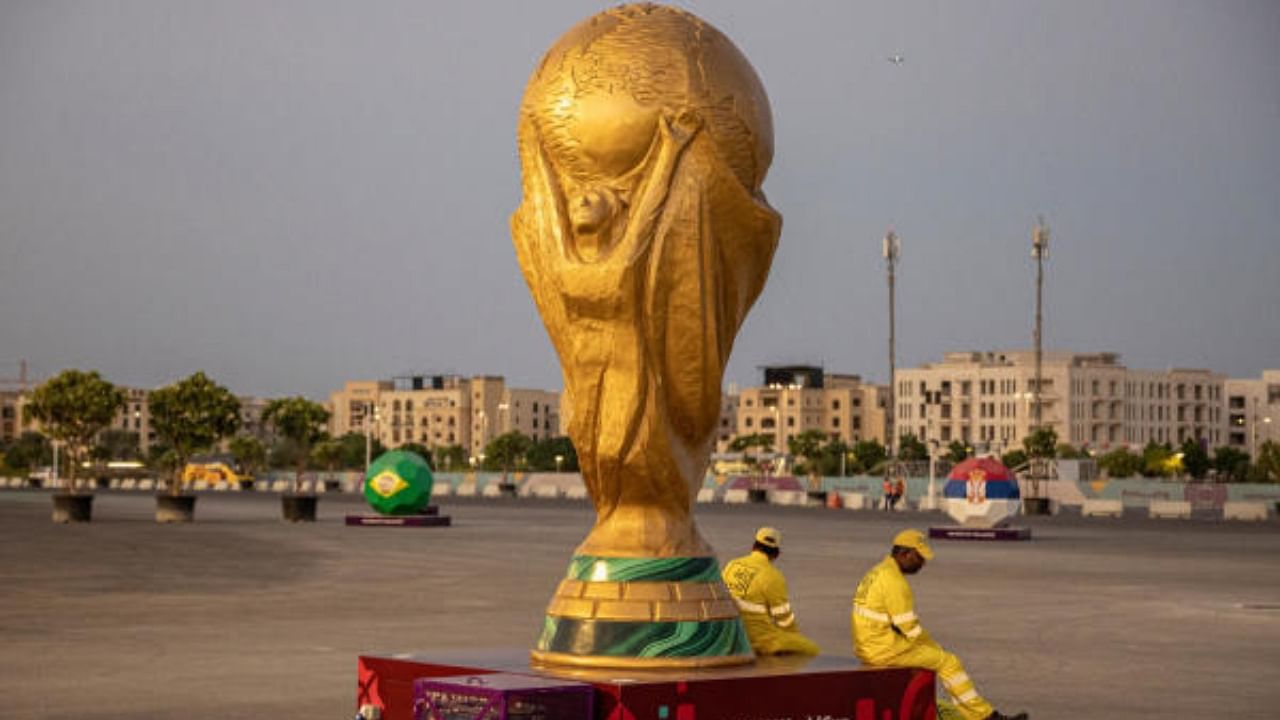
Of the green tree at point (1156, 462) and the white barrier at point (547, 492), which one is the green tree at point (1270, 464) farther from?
the white barrier at point (547, 492)

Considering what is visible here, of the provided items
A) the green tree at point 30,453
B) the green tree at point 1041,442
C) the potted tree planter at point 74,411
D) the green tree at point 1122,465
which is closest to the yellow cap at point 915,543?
the potted tree planter at point 74,411

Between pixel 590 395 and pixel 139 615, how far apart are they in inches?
549

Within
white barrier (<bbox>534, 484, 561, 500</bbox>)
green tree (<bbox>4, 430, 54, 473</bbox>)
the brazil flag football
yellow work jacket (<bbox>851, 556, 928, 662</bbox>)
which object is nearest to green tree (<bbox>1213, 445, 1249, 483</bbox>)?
white barrier (<bbox>534, 484, 561, 500</bbox>)

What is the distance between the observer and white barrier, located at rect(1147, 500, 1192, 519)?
7438 cm

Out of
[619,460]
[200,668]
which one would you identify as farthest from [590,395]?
[200,668]

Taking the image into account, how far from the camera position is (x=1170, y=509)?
74375mm

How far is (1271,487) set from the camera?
8619 centimetres

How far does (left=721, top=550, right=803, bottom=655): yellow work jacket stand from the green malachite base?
170 centimetres

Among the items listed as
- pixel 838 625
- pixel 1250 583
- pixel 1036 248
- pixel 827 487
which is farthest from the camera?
pixel 827 487

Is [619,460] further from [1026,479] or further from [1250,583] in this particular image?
[1026,479]

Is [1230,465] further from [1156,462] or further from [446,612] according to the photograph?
[446,612]

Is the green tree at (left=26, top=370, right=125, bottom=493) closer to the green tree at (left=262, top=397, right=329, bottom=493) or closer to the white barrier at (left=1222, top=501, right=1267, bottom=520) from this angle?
the green tree at (left=262, top=397, right=329, bottom=493)

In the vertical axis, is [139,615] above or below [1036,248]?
below

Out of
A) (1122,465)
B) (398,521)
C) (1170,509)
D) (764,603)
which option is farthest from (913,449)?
(764,603)
